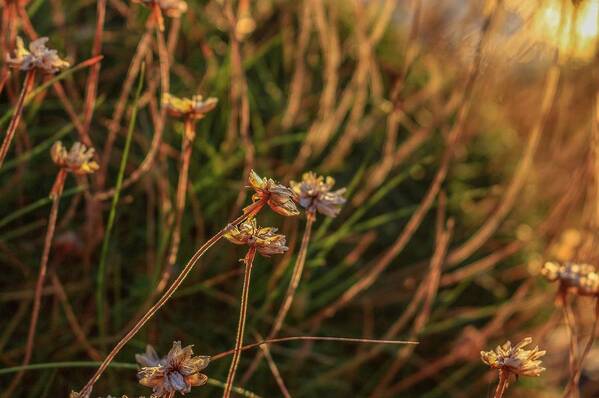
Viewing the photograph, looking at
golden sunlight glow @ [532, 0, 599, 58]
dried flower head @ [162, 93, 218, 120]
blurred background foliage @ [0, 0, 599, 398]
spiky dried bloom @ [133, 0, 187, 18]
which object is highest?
golden sunlight glow @ [532, 0, 599, 58]

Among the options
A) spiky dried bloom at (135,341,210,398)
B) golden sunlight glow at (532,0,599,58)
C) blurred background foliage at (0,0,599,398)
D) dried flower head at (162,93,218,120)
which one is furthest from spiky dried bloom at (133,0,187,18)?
golden sunlight glow at (532,0,599,58)

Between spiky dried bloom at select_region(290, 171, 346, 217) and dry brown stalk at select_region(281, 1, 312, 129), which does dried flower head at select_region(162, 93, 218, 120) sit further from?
dry brown stalk at select_region(281, 1, 312, 129)

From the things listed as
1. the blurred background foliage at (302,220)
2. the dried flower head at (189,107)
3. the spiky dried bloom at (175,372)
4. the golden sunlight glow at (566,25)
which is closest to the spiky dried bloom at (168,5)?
the dried flower head at (189,107)

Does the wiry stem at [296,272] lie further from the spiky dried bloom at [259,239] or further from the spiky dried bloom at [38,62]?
the spiky dried bloom at [38,62]

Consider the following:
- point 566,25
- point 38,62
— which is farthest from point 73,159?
point 566,25

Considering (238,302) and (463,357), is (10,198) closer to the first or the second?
(238,302)

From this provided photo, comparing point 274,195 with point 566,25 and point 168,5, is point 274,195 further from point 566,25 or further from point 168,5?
point 566,25

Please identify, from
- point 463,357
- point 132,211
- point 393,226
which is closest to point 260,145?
point 132,211
